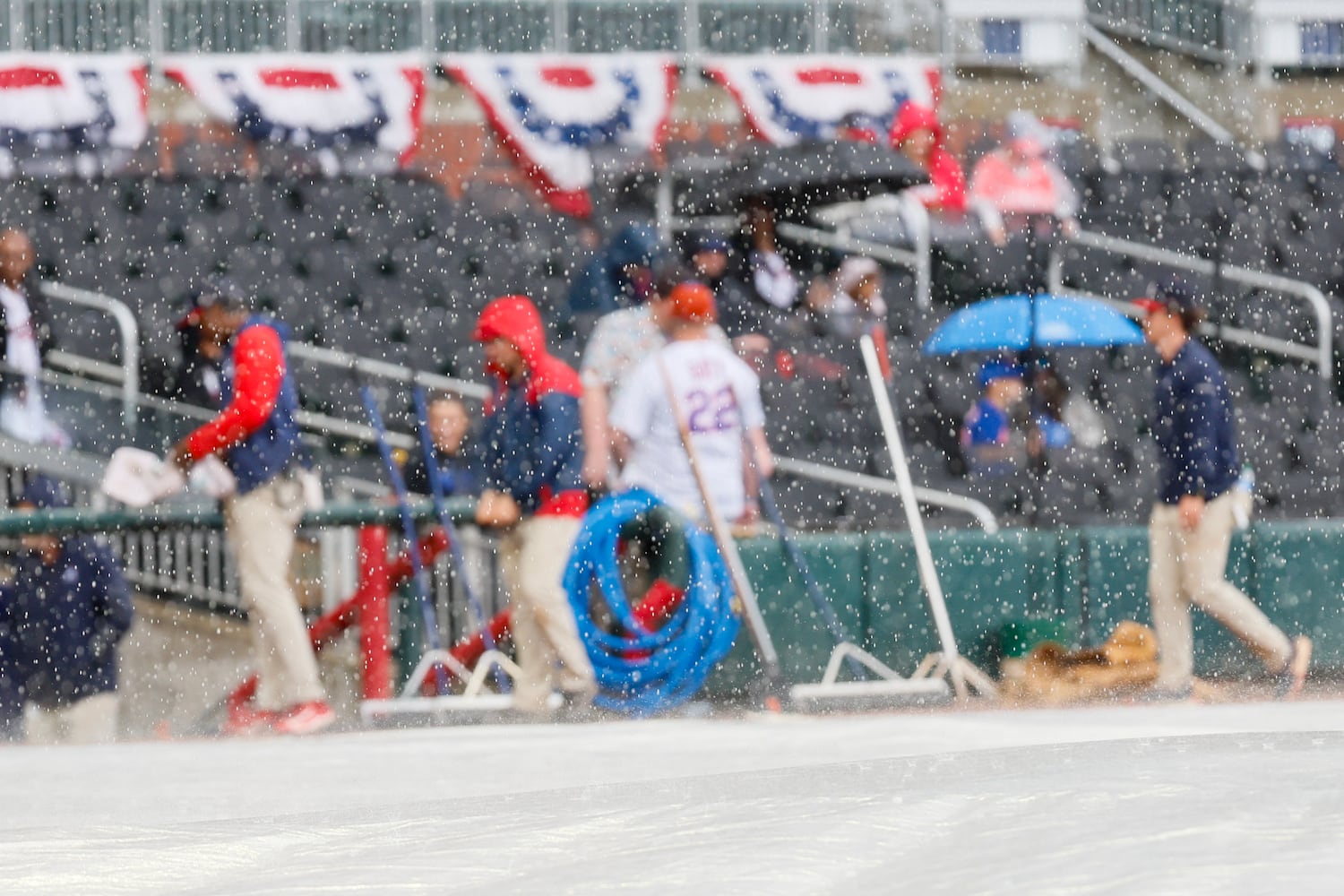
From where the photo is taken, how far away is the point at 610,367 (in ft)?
29.4

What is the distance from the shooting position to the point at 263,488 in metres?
7.65

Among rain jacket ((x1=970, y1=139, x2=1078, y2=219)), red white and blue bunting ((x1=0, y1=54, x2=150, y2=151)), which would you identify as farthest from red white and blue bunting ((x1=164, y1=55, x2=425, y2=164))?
rain jacket ((x1=970, y1=139, x2=1078, y2=219))

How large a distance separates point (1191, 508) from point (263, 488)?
3.40 m

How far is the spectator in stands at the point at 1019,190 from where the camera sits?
44.6 ft

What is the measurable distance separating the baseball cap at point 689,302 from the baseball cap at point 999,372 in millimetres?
2799

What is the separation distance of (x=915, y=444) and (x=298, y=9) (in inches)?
304

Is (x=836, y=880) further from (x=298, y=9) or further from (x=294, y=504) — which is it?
(x=298, y=9)

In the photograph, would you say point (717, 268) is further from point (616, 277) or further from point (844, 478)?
point (616, 277)

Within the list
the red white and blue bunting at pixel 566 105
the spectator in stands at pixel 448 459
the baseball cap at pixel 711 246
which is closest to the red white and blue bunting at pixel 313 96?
the red white and blue bunting at pixel 566 105

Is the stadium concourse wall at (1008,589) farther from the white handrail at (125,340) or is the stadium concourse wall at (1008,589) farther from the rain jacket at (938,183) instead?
the rain jacket at (938,183)

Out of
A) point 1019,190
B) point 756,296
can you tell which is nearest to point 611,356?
point 756,296

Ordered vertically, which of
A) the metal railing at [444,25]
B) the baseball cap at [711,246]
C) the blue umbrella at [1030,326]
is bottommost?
the blue umbrella at [1030,326]

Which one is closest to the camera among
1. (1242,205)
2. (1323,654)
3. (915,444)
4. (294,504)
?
(294,504)

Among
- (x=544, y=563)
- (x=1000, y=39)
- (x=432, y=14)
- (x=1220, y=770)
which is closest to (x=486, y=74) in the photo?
(x=432, y=14)
